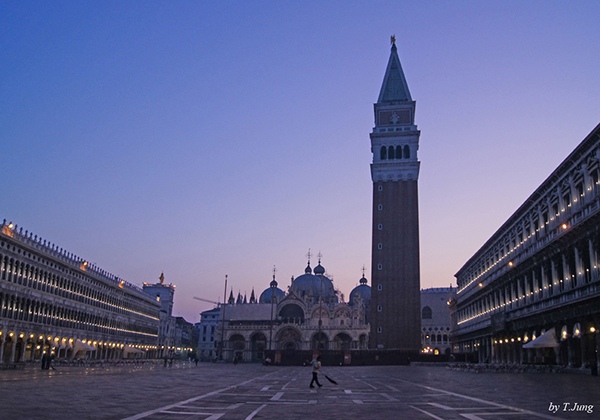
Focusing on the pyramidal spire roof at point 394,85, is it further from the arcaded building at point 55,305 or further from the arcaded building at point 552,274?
the arcaded building at point 55,305

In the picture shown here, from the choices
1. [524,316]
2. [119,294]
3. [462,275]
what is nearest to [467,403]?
[524,316]

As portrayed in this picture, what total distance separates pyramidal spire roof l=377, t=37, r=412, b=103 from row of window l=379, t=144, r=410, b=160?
927 cm

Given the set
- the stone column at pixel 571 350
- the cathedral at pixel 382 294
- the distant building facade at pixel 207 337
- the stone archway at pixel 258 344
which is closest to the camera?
the stone column at pixel 571 350

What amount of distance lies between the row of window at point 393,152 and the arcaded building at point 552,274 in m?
30.6

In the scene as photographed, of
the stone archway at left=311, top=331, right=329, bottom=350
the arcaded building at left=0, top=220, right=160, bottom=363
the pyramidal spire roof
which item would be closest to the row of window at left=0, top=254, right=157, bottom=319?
the arcaded building at left=0, top=220, right=160, bottom=363

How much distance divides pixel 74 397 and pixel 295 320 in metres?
96.8

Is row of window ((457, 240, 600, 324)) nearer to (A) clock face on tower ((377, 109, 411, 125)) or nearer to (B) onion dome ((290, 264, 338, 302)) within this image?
(A) clock face on tower ((377, 109, 411, 125))

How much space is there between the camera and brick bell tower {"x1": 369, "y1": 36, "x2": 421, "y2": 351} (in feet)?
271

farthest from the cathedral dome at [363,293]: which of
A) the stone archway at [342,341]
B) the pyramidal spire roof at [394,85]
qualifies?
the pyramidal spire roof at [394,85]

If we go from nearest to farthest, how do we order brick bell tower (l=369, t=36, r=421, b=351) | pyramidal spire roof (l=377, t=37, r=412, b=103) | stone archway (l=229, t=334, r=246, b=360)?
brick bell tower (l=369, t=36, r=421, b=351) < pyramidal spire roof (l=377, t=37, r=412, b=103) < stone archway (l=229, t=334, r=246, b=360)

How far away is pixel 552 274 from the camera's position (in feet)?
134

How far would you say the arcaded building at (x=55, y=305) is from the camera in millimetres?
52344

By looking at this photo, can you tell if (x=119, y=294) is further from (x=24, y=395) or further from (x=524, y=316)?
(x=24, y=395)

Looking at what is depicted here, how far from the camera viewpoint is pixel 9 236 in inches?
1996
